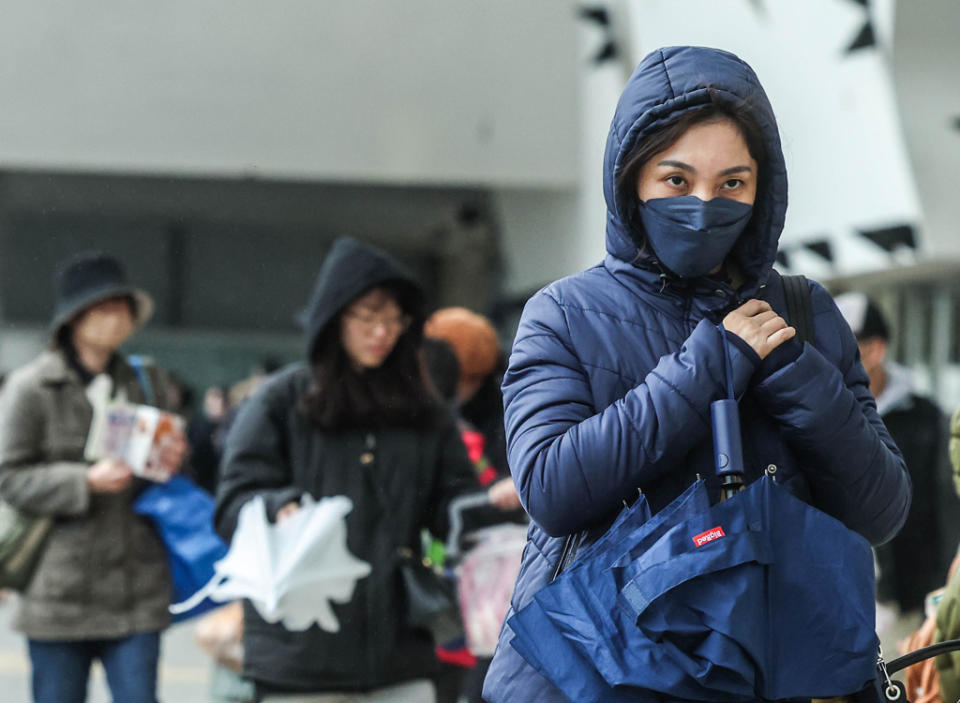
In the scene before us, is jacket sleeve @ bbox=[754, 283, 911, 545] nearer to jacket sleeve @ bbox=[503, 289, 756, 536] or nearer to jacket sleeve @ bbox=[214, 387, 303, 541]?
jacket sleeve @ bbox=[503, 289, 756, 536]

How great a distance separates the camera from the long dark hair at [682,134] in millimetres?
2223

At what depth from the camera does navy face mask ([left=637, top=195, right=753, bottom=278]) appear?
86.7 inches

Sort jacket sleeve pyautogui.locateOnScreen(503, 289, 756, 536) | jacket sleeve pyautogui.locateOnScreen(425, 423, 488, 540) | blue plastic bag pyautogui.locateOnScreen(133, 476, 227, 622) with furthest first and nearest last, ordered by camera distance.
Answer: blue plastic bag pyautogui.locateOnScreen(133, 476, 227, 622)
jacket sleeve pyautogui.locateOnScreen(425, 423, 488, 540)
jacket sleeve pyautogui.locateOnScreen(503, 289, 756, 536)

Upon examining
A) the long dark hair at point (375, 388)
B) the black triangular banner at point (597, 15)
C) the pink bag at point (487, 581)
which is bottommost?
the pink bag at point (487, 581)

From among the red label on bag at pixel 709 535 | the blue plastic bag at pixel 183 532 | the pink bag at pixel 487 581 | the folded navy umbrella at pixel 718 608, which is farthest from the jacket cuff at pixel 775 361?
the blue plastic bag at pixel 183 532

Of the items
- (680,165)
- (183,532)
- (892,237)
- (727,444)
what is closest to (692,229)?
(680,165)

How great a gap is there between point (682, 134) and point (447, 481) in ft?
7.79

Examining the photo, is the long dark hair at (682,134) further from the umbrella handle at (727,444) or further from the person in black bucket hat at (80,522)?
the person in black bucket hat at (80,522)

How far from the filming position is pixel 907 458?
6227 millimetres

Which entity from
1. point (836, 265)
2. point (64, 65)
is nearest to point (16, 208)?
point (64, 65)

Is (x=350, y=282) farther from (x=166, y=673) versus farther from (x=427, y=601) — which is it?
(x=166, y=673)

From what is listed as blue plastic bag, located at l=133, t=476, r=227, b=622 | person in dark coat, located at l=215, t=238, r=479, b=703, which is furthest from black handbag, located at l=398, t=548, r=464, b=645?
blue plastic bag, located at l=133, t=476, r=227, b=622

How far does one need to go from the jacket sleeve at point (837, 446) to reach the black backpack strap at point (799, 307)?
74mm

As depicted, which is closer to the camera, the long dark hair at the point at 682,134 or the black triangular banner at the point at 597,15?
the long dark hair at the point at 682,134
